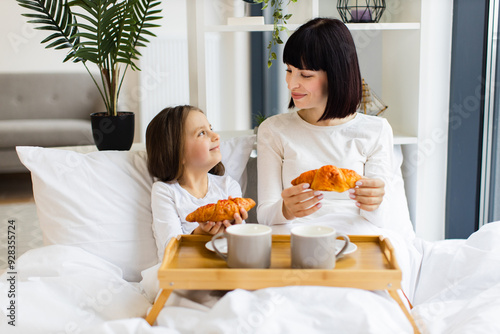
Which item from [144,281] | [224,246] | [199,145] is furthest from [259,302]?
[199,145]

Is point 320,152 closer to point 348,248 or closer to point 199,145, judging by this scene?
point 199,145

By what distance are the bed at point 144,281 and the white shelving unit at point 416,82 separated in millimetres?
337

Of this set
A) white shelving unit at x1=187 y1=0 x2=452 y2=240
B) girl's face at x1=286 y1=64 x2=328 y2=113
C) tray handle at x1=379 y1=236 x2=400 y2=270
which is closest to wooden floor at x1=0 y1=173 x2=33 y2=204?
white shelving unit at x1=187 y1=0 x2=452 y2=240

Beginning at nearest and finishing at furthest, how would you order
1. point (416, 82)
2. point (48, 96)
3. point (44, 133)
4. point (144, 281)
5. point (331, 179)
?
point (331, 179) < point (144, 281) < point (416, 82) < point (44, 133) < point (48, 96)

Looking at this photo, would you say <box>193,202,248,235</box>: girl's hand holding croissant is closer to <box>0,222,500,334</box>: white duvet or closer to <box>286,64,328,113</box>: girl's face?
<box>0,222,500,334</box>: white duvet

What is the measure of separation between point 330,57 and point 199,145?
0.47 m

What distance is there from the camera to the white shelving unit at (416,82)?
2.05 m

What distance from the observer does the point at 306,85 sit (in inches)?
65.5

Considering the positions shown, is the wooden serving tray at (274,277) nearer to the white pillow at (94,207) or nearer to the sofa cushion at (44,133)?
the white pillow at (94,207)

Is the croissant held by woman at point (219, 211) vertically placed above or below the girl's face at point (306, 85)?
below

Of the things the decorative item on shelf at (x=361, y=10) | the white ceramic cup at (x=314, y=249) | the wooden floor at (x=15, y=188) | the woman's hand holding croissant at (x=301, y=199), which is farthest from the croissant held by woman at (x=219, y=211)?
the wooden floor at (x=15, y=188)

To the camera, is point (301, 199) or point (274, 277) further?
point (301, 199)

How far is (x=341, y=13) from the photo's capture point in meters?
2.25

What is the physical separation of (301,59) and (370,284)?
0.78 metres
